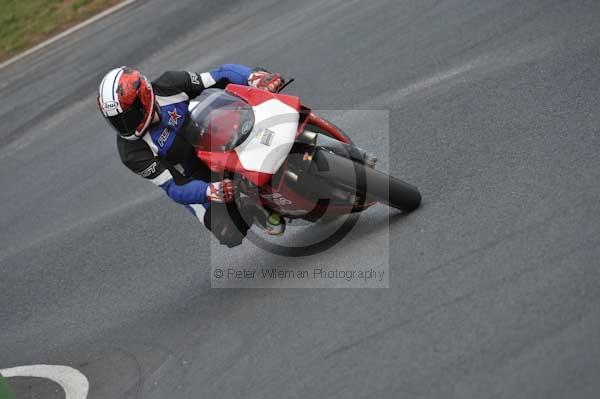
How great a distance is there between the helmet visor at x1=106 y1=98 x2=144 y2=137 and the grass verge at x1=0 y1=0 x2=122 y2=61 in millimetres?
10593

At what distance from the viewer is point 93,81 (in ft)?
41.5

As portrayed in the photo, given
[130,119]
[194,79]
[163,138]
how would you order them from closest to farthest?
[130,119], [163,138], [194,79]

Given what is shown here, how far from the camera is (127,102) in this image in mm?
5844

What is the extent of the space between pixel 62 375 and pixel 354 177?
3180 millimetres

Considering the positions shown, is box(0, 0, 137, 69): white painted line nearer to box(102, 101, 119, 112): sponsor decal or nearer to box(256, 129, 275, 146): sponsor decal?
box(102, 101, 119, 112): sponsor decal

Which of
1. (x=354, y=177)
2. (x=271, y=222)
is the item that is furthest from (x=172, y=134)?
(x=354, y=177)

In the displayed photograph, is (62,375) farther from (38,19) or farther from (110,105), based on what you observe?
(38,19)

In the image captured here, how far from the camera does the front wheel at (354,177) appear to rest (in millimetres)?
5559

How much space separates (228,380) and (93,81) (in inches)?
336

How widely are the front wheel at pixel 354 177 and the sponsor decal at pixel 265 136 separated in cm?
38

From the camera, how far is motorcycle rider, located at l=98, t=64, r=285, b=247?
5.86m

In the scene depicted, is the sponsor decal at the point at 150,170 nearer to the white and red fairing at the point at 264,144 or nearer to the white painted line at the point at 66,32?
the white and red fairing at the point at 264,144

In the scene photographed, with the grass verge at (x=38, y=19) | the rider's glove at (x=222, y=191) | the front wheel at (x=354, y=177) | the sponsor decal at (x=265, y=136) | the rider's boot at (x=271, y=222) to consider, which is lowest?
the grass verge at (x=38, y=19)

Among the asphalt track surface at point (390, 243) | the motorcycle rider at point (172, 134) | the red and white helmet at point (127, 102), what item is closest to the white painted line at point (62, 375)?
the asphalt track surface at point (390, 243)
